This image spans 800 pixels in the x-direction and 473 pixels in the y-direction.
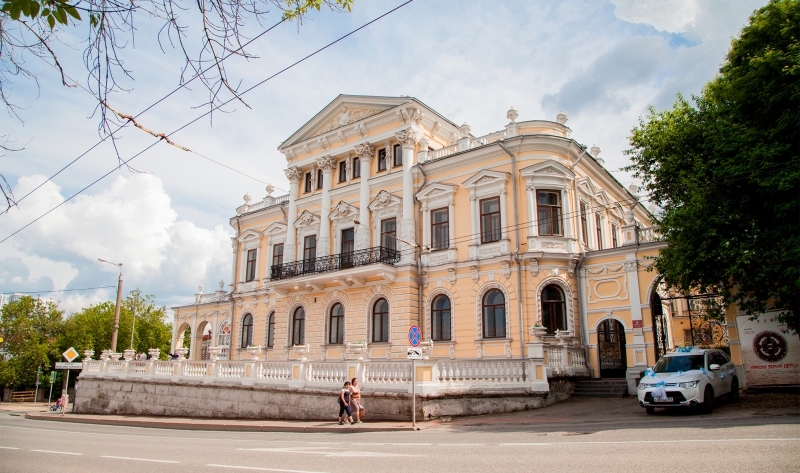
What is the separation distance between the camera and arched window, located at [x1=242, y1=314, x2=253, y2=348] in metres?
33.7

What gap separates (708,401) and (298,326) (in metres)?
20.7

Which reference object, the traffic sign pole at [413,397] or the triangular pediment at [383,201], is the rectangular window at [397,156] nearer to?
the triangular pediment at [383,201]

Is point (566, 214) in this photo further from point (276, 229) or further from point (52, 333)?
point (52, 333)

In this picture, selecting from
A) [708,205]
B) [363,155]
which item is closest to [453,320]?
[363,155]

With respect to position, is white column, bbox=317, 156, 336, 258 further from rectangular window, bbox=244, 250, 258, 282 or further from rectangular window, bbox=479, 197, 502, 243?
rectangular window, bbox=479, 197, 502, 243

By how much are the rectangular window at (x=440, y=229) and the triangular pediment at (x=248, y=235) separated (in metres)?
13.1

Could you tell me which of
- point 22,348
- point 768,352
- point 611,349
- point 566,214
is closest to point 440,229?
point 566,214

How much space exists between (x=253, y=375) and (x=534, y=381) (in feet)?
33.5

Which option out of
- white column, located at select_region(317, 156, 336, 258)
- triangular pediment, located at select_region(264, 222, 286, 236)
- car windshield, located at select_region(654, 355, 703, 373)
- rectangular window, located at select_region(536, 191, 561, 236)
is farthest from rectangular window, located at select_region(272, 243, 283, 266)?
car windshield, located at select_region(654, 355, 703, 373)

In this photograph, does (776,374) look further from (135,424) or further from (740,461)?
(135,424)

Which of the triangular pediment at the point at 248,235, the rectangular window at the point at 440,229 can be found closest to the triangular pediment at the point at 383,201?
the rectangular window at the point at 440,229

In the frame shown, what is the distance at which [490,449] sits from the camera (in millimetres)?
9211

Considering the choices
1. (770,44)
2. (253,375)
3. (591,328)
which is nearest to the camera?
(770,44)

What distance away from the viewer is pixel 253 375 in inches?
803
